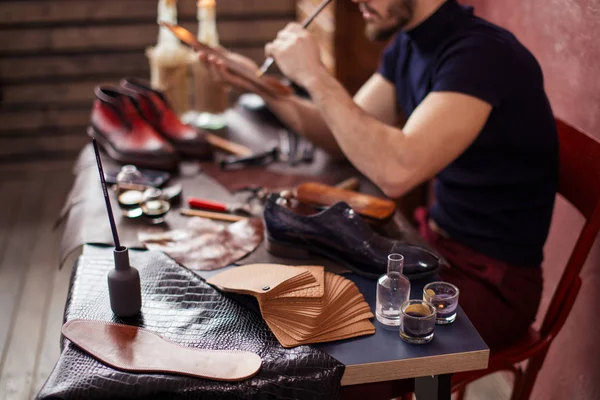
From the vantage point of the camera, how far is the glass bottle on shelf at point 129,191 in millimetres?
1663

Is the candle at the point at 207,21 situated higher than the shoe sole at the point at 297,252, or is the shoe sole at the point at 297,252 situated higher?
the candle at the point at 207,21

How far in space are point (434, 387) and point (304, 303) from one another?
27 centimetres

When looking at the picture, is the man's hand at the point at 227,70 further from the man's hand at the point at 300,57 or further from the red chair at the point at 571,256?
the red chair at the point at 571,256

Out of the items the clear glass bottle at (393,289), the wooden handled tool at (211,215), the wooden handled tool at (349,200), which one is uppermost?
the clear glass bottle at (393,289)

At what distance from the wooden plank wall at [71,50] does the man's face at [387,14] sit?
2318mm

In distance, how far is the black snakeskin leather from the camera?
1.07 metres

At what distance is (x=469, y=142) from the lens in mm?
1606

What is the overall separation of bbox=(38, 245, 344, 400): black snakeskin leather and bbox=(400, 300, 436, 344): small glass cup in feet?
0.45

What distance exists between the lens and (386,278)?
4.09 ft

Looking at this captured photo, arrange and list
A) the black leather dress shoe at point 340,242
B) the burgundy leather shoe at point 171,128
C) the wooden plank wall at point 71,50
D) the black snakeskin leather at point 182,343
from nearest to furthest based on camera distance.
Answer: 1. the black snakeskin leather at point 182,343
2. the black leather dress shoe at point 340,242
3. the burgundy leather shoe at point 171,128
4. the wooden plank wall at point 71,50

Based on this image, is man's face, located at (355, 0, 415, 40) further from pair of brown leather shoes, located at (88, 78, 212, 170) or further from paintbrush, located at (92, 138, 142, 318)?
paintbrush, located at (92, 138, 142, 318)

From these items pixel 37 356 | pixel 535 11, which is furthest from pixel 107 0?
pixel 535 11

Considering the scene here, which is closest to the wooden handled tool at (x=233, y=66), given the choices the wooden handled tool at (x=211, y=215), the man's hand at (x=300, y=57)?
the man's hand at (x=300, y=57)

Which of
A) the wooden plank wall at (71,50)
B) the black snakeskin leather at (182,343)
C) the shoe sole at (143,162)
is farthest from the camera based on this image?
the wooden plank wall at (71,50)
